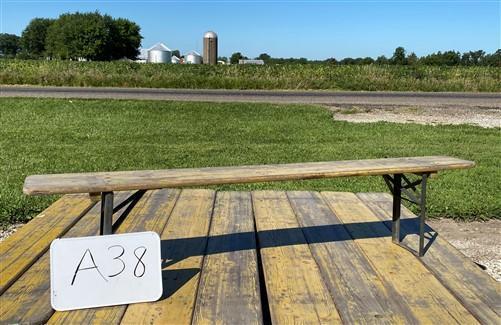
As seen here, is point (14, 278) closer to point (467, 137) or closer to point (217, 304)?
point (217, 304)

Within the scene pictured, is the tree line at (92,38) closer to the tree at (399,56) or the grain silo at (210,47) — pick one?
the grain silo at (210,47)

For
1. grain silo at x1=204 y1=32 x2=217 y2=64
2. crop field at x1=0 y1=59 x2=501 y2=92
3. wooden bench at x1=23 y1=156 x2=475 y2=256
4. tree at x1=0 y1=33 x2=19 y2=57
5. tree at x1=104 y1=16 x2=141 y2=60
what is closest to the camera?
wooden bench at x1=23 y1=156 x2=475 y2=256

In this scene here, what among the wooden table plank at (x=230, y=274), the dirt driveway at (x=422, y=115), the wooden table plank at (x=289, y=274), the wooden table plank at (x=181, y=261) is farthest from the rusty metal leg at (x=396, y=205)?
the dirt driveway at (x=422, y=115)

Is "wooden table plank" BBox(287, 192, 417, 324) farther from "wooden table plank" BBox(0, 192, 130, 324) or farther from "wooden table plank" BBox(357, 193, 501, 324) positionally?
"wooden table plank" BBox(0, 192, 130, 324)

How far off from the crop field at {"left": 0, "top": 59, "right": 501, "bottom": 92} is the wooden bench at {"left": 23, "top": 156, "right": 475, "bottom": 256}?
21.6m

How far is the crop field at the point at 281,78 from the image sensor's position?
24031mm

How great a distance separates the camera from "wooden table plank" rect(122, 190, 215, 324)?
210cm

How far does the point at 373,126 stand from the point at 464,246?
21.1 ft

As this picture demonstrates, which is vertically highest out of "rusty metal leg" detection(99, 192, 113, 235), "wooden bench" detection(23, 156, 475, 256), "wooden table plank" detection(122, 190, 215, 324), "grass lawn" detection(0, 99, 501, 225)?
"wooden bench" detection(23, 156, 475, 256)

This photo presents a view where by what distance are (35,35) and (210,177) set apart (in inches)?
4341

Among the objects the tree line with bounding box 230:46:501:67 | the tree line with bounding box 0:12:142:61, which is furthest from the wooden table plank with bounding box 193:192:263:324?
the tree line with bounding box 0:12:142:61

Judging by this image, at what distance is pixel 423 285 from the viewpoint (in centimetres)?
246

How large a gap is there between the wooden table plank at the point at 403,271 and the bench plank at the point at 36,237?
1.76m

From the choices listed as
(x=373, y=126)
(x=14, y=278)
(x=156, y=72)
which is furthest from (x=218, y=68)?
(x=14, y=278)
